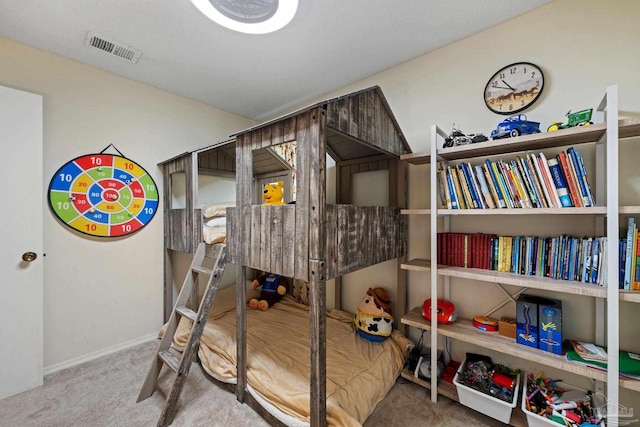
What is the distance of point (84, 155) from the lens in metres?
2.19

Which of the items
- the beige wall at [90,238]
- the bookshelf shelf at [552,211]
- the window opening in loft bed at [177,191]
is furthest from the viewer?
the window opening in loft bed at [177,191]

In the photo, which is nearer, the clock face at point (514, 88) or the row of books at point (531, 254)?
the row of books at point (531, 254)

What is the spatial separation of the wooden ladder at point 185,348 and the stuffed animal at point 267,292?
0.97 metres

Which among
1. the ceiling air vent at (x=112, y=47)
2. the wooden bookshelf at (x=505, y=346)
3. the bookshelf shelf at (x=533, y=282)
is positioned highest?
the ceiling air vent at (x=112, y=47)

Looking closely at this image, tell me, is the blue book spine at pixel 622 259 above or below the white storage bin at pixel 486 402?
above

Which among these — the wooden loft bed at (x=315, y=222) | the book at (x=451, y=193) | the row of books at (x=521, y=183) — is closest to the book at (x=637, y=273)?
the row of books at (x=521, y=183)

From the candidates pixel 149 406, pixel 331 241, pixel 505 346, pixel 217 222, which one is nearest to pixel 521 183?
pixel 505 346

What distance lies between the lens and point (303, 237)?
4.36 ft

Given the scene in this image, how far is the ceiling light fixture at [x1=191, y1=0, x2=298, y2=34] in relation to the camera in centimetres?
139

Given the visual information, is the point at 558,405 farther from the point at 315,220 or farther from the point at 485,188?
the point at 315,220

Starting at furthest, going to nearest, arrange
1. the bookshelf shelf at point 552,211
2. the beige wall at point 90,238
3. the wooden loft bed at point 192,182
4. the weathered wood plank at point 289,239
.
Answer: the wooden loft bed at point 192,182 → the beige wall at point 90,238 → the weathered wood plank at point 289,239 → the bookshelf shelf at point 552,211

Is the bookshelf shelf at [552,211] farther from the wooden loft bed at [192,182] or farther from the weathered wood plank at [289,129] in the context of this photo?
the wooden loft bed at [192,182]

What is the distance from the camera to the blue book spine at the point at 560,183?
1.34m

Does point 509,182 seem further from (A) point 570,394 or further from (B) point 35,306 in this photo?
(B) point 35,306
